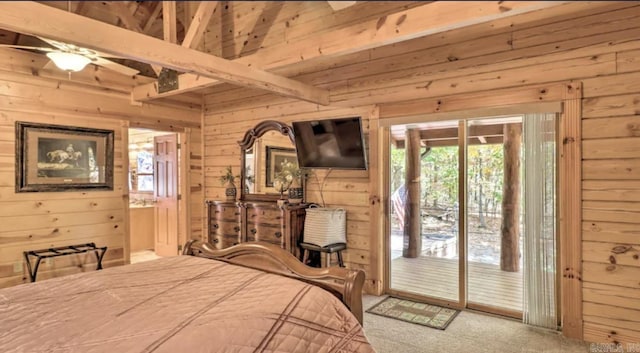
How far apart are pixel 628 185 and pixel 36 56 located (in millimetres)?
5732

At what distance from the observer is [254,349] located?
4.95 feet

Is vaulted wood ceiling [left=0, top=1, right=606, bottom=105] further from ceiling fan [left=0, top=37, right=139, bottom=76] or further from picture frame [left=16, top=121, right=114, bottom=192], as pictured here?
picture frame [left=16, top=121, right=114, bottom=192]

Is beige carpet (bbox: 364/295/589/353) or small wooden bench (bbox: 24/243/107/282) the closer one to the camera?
beige carpet (bbox: 364/295/589/353)

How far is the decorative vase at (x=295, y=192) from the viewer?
14.4ft

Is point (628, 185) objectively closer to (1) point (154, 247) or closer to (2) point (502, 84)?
(2) point (502, 84)

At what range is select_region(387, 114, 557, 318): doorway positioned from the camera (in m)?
3.13

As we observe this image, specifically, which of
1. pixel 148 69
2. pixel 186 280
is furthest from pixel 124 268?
pixel 148 69

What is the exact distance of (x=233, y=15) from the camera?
3.01 meters

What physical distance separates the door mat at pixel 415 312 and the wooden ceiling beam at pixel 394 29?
93.7 inches

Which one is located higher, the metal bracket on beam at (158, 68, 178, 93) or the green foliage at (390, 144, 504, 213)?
the metal bracket on beam at (158, 68, 178, 93)

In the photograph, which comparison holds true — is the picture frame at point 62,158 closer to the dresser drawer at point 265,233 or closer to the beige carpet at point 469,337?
the dresser drawer at point 265,233

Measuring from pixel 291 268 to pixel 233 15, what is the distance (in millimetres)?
2092

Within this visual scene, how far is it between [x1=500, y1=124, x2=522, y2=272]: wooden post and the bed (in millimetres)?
2175

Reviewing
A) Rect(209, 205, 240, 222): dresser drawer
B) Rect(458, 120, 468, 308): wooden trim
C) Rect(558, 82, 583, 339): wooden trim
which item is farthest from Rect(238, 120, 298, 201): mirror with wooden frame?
Rect(558, 82, 583, 339): wooden trim
